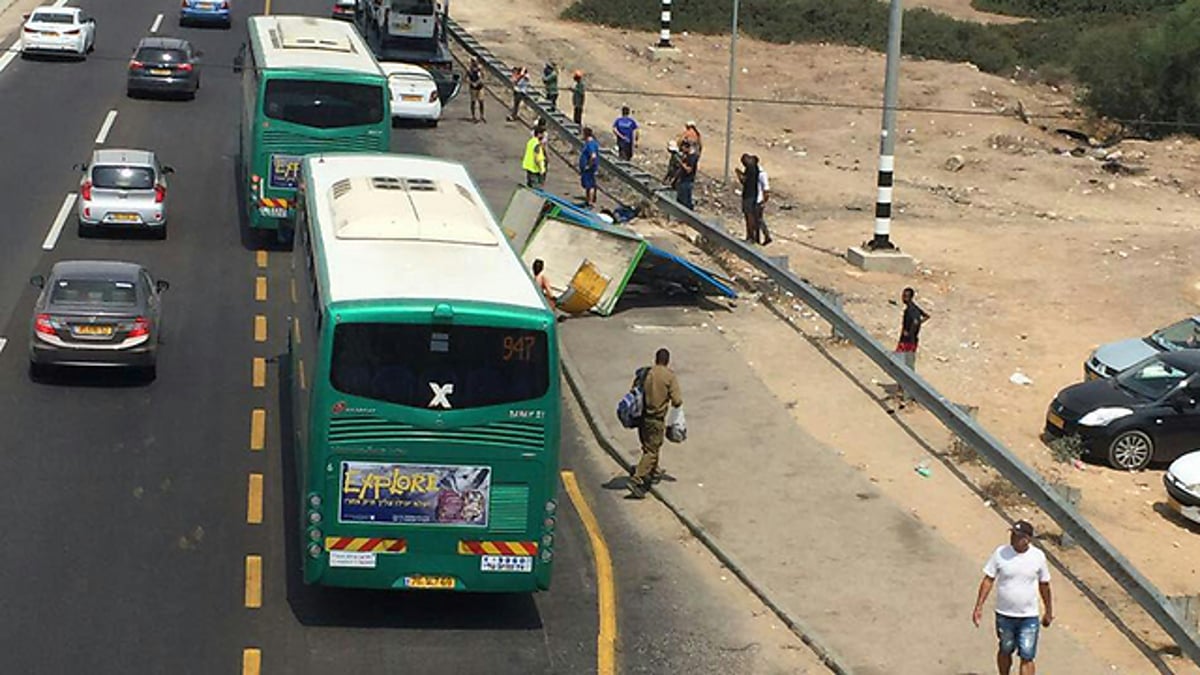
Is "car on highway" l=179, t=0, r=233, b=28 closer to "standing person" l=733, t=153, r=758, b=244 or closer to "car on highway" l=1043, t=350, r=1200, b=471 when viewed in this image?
"standing person" l=733, t=153, r=758, b=244

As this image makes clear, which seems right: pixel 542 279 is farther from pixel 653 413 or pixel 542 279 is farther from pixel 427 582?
pixel 427 582

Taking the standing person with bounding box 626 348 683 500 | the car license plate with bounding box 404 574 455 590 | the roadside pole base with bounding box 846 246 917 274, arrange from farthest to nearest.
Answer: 1. the roadside pole base with bounding box 846 246 917 274
2. the standing person with bounding box 626 348 683 500
3. the car license plate with bounding box 404 574 455 590

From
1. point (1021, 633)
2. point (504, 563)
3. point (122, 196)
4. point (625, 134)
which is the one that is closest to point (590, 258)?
point (122, 196)

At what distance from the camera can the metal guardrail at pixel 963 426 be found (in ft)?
56.1

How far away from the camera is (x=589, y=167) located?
3684cm

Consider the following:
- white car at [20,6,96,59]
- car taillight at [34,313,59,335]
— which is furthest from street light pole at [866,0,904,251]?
white car at [20,6,96,59]

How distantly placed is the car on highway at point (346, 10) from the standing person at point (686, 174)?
95.4 feet

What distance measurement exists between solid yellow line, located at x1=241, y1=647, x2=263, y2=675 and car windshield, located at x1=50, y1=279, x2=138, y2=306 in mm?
9385

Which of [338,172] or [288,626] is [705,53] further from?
[288,626]

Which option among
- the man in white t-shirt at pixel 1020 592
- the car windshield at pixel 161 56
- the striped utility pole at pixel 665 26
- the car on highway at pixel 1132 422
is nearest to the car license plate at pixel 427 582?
the man in white t-shirt at pixel 1020 592

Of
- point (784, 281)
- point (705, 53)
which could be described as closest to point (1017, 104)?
point (705, 53)

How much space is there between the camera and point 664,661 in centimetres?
1731

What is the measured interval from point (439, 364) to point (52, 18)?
133 ft

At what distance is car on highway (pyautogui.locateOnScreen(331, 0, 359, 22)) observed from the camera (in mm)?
63906
